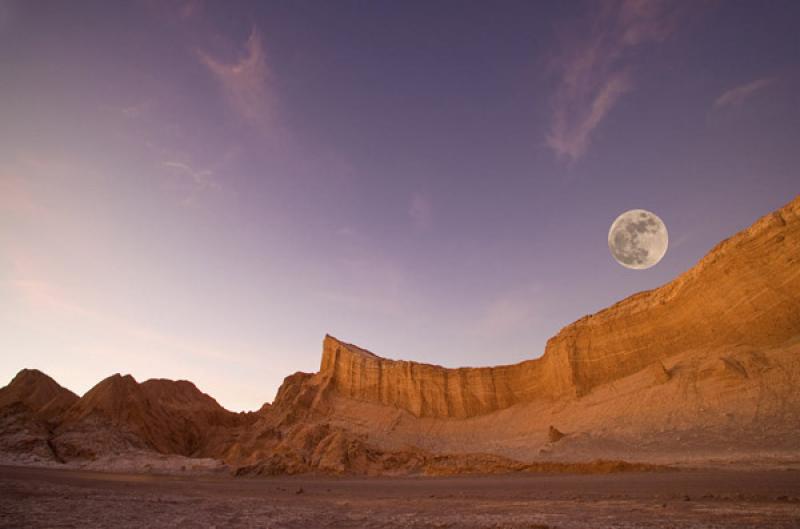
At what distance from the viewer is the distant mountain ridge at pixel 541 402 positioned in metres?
33.7

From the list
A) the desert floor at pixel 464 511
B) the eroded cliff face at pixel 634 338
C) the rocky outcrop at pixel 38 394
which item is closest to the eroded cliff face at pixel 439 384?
the eroded cliff face at pixel 634 338

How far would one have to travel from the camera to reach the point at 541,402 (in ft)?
180

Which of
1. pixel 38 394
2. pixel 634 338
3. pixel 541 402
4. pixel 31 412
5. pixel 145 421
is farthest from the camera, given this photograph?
pixel 38 394

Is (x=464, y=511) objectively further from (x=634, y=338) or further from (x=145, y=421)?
(x=145, y=421)

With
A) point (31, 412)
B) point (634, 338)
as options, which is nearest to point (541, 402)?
point (634, 338)

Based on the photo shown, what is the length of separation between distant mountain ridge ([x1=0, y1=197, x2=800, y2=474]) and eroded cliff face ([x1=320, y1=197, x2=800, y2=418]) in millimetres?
137

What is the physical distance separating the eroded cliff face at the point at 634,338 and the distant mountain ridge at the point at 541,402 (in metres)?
0.14

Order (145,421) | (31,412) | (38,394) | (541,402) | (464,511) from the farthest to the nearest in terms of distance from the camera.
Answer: (38,394)
(145,421)
(541,402)
(31,412)
(464,511)

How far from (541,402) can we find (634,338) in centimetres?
1362

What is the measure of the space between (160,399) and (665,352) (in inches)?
2609

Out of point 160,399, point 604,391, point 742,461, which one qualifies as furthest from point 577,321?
point 160,399

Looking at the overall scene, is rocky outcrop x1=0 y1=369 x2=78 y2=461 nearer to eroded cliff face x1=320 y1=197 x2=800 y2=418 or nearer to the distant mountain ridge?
the distant mountain ridge

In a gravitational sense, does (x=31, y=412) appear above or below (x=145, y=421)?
above

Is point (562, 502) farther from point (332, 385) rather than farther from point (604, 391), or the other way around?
point (332, 385)
